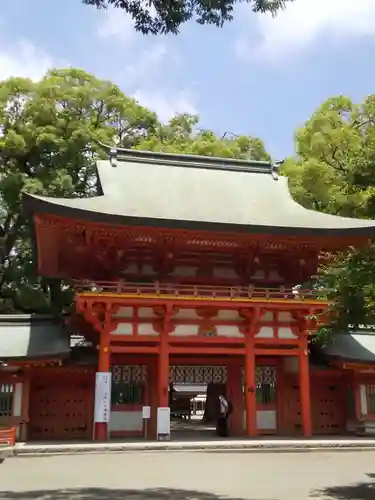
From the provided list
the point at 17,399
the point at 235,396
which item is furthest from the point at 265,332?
the point at 17,399

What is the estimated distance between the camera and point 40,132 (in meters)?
29.4

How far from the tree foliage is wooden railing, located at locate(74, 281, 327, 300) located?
11.2 meters

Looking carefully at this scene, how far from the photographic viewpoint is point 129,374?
19.6 metres

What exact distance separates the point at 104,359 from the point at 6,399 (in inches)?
138

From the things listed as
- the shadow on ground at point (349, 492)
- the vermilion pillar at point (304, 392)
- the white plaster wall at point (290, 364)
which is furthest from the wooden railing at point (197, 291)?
the shadow on ground at point (349, 492)

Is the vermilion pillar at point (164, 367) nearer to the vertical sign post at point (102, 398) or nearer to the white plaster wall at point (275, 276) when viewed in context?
the vertical sign post at point (102, 398)

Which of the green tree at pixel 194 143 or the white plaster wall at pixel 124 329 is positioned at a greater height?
the green tree at pixel 194 143

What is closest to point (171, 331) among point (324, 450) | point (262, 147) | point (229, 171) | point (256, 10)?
point (324, 450)

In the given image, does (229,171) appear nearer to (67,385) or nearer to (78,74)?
(67,385)

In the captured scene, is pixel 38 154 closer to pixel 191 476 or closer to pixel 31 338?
pixel 31 338

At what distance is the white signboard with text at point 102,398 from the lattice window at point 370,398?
9.52 metres

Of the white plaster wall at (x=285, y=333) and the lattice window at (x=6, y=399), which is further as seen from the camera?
the white plaster wall at (x=285, y=333)

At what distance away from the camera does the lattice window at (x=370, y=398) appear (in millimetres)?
20781

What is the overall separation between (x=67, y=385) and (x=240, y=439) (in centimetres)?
604
